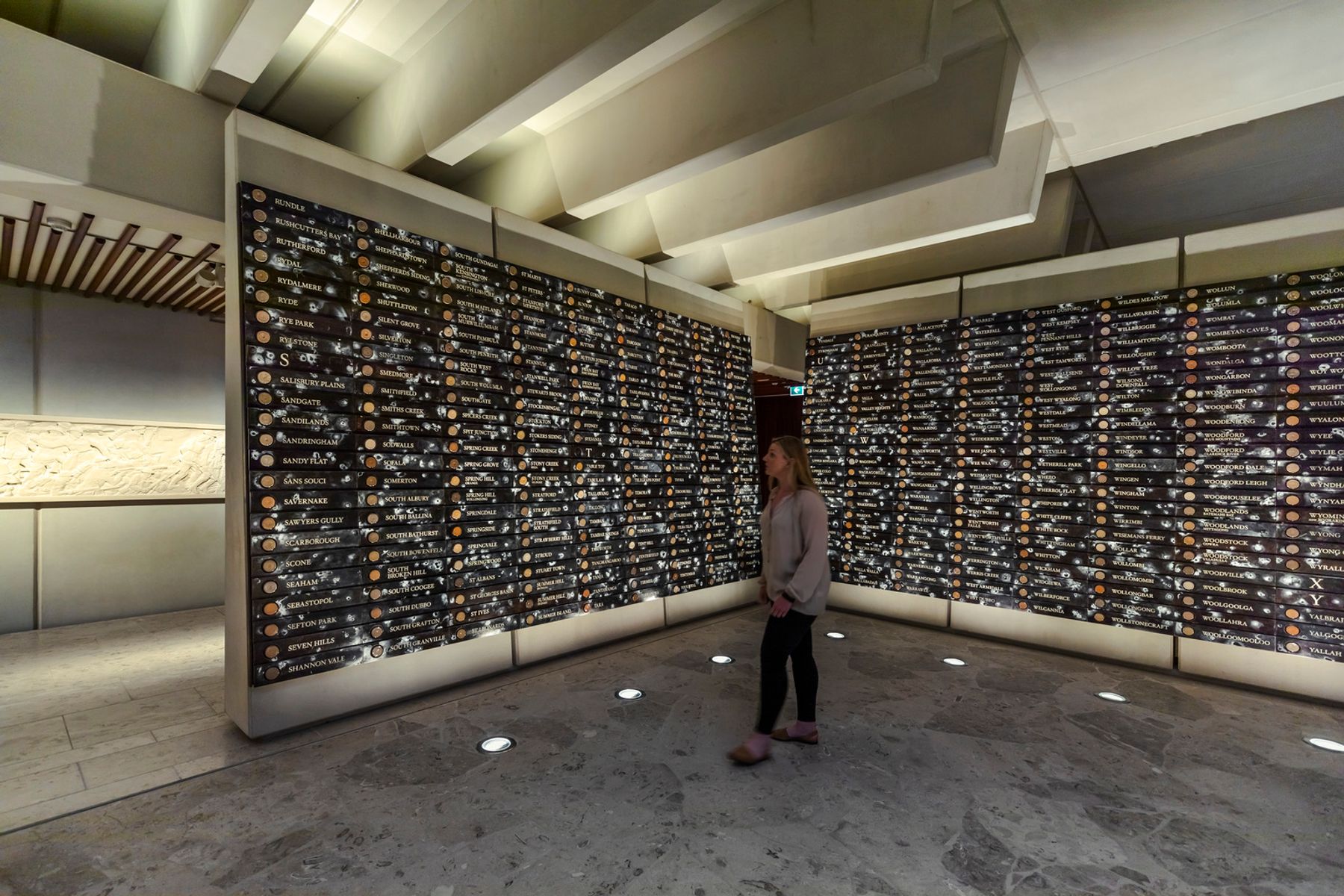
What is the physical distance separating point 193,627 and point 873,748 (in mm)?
6244

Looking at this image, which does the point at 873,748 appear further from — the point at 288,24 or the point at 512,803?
the point at 288,24

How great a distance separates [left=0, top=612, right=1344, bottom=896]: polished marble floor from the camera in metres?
2.09

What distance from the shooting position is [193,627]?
560 cm

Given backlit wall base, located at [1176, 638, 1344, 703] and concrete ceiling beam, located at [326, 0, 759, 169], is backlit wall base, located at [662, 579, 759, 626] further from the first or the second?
concrete ceiling beam, located at [326, 0, 759, 169]

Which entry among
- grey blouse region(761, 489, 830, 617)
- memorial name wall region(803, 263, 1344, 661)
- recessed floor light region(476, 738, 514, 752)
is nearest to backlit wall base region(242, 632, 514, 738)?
recessed floor light region(476, 738, 514, 752)

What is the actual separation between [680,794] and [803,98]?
3714mm

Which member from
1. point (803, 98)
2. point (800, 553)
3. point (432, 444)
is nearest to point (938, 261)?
point (803, 98)

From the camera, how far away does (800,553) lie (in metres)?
2.89

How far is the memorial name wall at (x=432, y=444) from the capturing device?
3.18 meters

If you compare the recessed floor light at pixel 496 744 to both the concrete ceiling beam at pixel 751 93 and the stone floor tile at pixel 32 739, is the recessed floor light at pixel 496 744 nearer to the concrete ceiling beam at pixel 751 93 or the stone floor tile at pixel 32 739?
the stone floor tile at pixel 32 739

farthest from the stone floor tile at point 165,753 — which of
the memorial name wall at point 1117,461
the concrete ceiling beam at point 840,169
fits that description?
the memorial name wall at point 1117,461

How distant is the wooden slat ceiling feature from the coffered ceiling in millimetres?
1118

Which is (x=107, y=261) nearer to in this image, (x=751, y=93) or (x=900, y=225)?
(x=751, y=93)

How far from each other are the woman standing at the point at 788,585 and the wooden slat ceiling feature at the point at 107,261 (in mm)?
4239
